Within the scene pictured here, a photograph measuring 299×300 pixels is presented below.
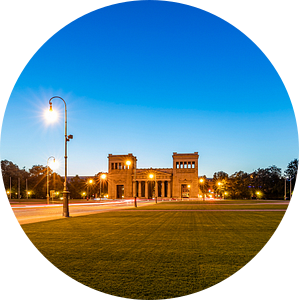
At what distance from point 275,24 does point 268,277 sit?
3955 millimetres

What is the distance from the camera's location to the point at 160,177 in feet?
423

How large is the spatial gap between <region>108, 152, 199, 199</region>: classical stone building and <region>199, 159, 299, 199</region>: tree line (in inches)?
286

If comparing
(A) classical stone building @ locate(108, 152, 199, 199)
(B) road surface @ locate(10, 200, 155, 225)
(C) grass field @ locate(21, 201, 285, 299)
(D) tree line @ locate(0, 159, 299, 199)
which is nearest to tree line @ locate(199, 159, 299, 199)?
(D) tree line @ locate(0, 159, 299, 199)

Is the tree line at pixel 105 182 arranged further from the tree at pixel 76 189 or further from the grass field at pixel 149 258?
the grass field at pixel 149 258

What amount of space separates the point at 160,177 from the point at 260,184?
155 ft

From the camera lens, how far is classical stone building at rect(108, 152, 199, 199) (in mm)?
125938

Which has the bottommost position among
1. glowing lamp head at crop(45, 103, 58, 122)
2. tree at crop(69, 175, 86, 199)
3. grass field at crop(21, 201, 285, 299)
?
tree at crop(69, 175, 86, 199)

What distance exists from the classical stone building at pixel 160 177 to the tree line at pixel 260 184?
725cm

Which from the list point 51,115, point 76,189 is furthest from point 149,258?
point 76,189

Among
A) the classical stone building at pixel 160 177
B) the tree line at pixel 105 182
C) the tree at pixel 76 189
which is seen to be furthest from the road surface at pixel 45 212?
the classical stone building at pixel 160 177

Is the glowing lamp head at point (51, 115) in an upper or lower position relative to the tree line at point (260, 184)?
upper

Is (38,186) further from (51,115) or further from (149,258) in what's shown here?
(149,258)

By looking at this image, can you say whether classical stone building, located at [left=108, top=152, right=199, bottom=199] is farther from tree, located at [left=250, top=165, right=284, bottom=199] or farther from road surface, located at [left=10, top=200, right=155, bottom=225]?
road surface, located at [left=10, top=200, right=155, bottom=225]

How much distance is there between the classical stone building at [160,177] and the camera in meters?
126
